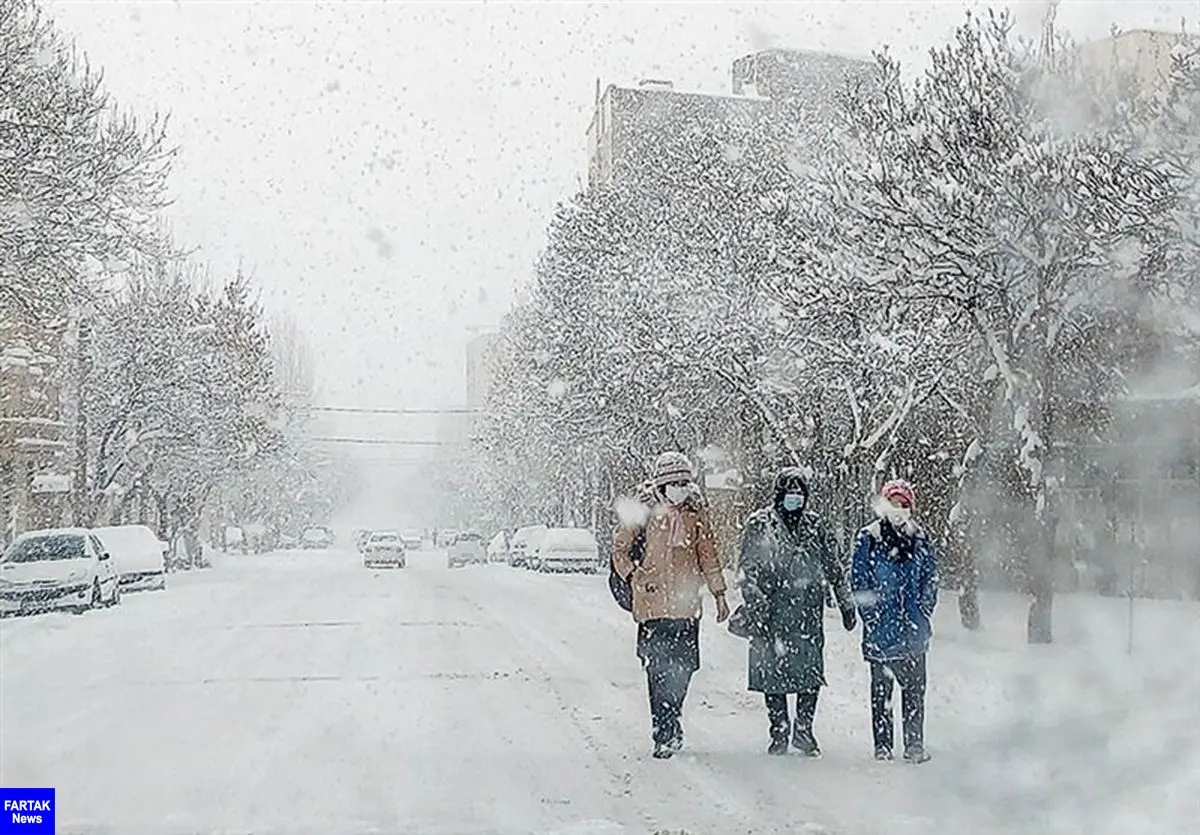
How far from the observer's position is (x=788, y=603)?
9484 millimetres

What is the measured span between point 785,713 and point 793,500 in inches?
50.5

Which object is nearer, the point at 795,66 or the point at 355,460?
the point at 795,66

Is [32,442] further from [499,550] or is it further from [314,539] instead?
[314,539]

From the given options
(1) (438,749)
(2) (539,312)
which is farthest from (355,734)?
(2) (539,312)

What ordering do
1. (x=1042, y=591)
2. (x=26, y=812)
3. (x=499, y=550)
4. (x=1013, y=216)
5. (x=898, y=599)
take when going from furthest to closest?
(x=499, y=550), (x=1042, y=591), (x=1013, y=216), (x=898, y=599), (x=26, y=812)

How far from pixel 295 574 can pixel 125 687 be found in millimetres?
32294

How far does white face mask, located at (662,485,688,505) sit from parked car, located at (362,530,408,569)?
143 feet

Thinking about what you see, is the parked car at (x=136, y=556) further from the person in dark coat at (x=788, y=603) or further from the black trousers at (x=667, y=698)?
the person in dark coat at (x=788, y=603)

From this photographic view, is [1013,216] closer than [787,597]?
No

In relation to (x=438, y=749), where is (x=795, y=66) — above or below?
above

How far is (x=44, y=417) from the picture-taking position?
40.1 m

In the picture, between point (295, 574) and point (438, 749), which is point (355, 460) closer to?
point (295, 574)

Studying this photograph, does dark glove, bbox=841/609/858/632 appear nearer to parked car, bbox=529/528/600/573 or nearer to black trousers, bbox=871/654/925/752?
black trousers, bbox=871/654/925/752

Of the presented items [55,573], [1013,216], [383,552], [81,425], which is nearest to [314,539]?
[383,552]
